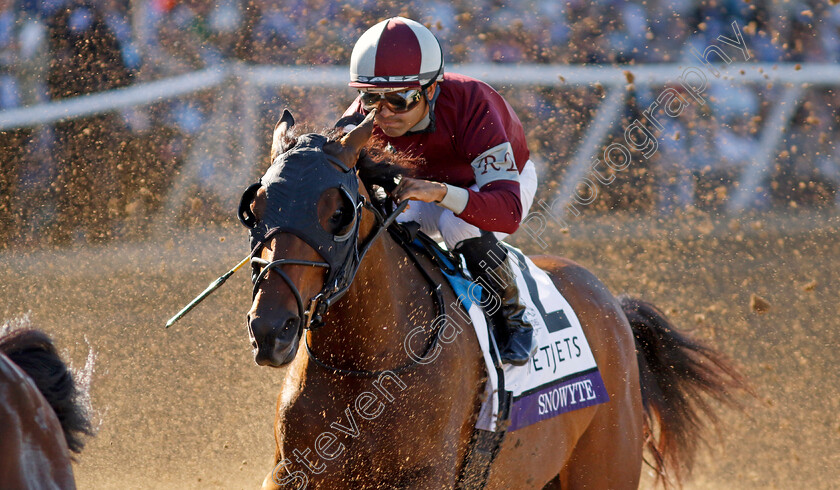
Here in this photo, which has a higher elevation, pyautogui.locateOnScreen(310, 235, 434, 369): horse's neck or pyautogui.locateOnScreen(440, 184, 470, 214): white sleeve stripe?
pyautogui.locateOnScreen(440, 184, 470, 214): white sleeve stripe

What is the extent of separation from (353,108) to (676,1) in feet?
23.2

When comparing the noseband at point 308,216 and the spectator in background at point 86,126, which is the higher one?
the noseband at point 308,216

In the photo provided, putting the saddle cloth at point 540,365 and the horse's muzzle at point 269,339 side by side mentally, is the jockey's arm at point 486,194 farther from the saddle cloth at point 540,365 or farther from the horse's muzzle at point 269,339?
the horse's muzzle at point 269,339

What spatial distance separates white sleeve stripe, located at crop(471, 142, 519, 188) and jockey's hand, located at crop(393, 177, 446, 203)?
0.32m

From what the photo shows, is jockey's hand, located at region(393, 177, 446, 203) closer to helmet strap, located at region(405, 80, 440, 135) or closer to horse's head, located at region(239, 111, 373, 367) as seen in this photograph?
horse's head, located at region(239, 111, 373, 367)

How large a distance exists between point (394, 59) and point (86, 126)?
6.21 metres

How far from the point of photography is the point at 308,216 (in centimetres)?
210

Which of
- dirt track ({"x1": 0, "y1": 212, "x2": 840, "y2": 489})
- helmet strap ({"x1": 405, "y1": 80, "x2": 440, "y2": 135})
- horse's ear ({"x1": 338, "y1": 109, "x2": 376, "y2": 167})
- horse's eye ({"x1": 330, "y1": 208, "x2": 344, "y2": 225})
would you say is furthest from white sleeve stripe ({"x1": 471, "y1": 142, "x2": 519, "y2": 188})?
dirt track ({"x1": 0, "y1": 212, "x2": 840, "y2": 489})

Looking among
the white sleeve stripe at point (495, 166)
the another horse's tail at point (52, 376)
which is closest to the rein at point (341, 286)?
the white sleeve stripe at point (495, 166)

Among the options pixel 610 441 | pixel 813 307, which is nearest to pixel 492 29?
pixel 813 307

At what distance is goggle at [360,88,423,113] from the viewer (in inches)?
111

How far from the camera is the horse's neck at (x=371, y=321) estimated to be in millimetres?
2504

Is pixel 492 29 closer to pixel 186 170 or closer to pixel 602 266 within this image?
pixel 602 266

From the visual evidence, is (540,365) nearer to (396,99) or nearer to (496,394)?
(496,394)
